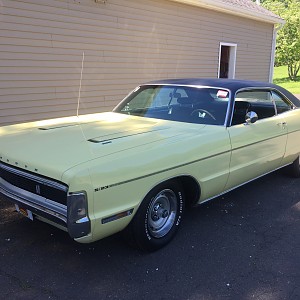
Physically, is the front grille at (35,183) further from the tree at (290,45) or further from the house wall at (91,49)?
the tree at (290,45)

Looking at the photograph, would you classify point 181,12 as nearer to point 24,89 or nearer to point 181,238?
point 24,89

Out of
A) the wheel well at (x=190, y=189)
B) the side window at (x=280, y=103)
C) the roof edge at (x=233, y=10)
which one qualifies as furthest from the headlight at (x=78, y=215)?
the roof edge at (x=233, y=10)

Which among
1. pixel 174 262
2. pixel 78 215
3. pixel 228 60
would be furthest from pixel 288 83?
pixel 78 215

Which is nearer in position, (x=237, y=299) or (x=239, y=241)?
(x=237, y=299)

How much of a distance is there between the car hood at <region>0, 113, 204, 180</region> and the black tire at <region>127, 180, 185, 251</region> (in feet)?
1.56

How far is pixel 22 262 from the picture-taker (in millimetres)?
3215

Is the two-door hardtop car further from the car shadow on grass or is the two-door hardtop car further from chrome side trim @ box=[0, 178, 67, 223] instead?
the car shadow on grass

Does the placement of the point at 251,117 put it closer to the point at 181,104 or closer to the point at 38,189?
the point at 181,104

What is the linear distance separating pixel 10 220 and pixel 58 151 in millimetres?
1471

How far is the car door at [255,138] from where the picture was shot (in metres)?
3.99

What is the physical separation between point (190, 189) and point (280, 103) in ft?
7.39

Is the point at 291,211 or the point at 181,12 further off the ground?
the point at 181,12

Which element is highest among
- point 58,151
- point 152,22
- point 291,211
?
point 152,22

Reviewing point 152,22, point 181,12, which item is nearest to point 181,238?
point 152,22
